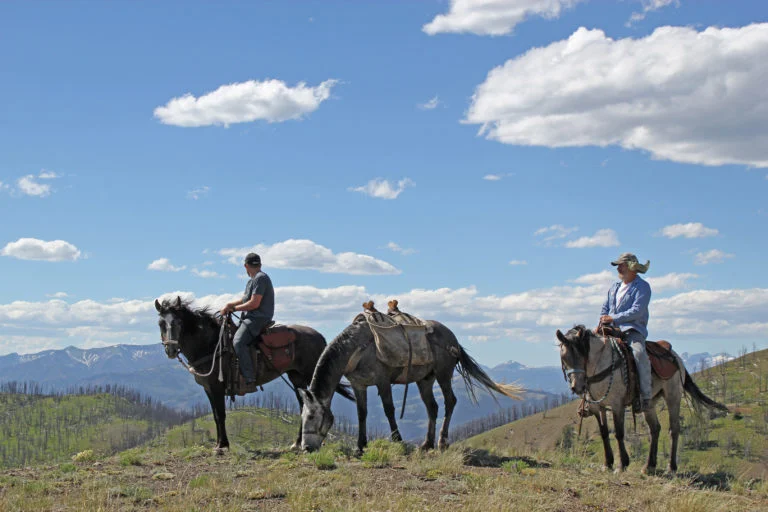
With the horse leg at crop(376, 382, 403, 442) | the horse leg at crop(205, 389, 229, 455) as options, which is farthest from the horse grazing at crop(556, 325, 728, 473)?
the horse leg at crop(205, 389, 229, 455)

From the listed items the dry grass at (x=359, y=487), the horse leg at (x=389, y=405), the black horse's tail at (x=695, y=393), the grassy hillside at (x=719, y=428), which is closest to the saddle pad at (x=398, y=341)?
the horse leg at (x=389, y=405)

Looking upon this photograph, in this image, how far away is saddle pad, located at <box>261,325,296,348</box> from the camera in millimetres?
16203

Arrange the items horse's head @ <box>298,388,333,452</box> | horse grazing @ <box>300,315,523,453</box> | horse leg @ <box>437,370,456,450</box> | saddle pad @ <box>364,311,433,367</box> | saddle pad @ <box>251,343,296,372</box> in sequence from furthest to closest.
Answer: saddle pad @ <box>251,343,296,372</box>
horse leg @ <box>437,370,456,450</box>
saddle pad @ <box>364,311,433,367</box>
horse grazing @ <box>300,315,523,453</box>
horse's head @ <box>298,388,333,452</box>

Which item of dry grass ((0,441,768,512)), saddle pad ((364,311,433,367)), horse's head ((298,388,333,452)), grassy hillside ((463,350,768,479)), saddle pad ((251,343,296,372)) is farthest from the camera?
grassy hillside ((463,350,768,479))

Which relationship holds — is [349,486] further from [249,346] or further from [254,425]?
[254,425]

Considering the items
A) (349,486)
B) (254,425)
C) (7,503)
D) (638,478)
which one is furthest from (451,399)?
(254,425)

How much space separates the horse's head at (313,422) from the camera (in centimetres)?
1379

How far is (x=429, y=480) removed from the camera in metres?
11.8

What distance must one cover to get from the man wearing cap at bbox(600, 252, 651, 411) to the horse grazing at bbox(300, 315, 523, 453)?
109 inches

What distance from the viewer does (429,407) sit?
16.2m

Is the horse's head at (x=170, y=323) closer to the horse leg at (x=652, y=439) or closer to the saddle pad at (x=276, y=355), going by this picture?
the saddle pad at (x=276, y=355)

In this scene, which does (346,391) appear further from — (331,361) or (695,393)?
(695,393)

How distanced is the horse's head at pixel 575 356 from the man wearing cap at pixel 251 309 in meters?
6.32

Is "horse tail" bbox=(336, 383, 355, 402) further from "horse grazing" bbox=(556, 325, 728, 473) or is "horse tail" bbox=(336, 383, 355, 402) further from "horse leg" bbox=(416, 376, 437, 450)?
"horse grazing" bbox=(556, 325, 728, 473)
